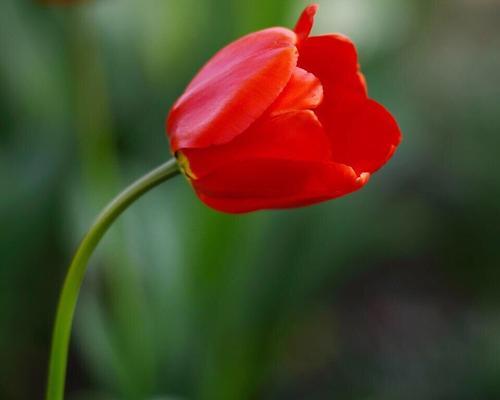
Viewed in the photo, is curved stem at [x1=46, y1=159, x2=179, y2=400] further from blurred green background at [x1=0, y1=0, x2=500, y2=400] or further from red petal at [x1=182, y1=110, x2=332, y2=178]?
blurred green background at [x1=0, y1=0, x2=500, y2=400]

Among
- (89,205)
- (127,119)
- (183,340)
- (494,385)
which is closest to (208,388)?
(183,340)

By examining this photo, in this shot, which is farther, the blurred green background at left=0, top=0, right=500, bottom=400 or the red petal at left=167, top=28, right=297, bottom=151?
the blurred green background at left=0, top=0, right=500, bottom=400

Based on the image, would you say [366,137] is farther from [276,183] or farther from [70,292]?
[70,292]

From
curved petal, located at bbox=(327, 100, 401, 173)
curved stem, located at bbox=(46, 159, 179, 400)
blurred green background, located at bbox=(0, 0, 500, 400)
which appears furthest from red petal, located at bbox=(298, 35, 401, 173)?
blurred green background, located at bbox=(0, 0, 500, 400)

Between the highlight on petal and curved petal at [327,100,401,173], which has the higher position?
the highlight on petal

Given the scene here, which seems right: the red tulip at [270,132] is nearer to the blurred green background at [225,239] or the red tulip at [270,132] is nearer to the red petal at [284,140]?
the red petal at [284,140]

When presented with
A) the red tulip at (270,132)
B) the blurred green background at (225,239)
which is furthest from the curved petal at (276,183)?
the blurred green background at (225,239)
